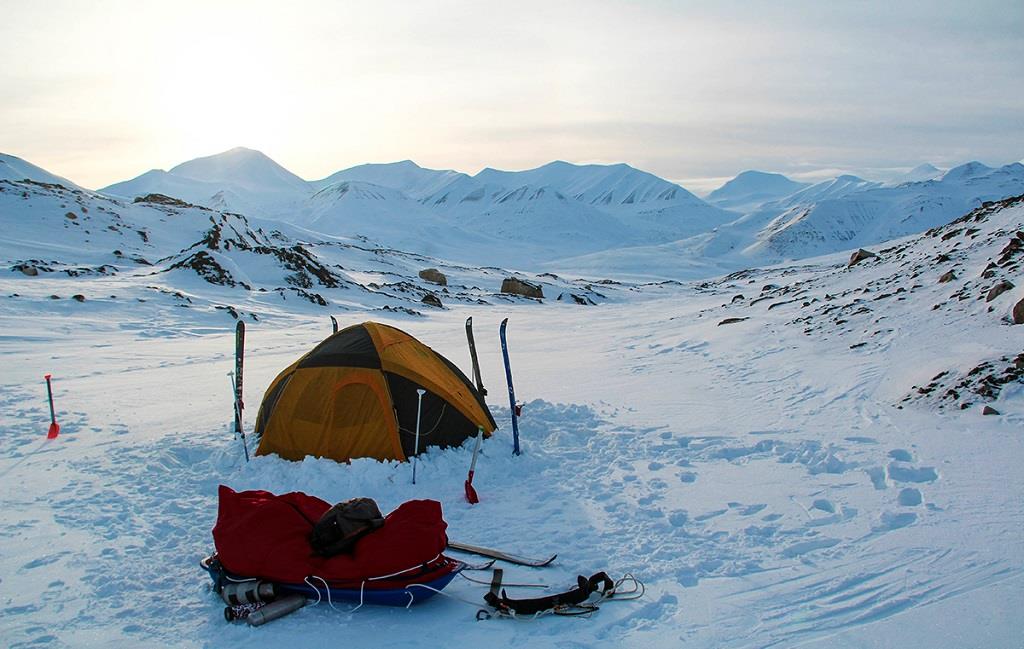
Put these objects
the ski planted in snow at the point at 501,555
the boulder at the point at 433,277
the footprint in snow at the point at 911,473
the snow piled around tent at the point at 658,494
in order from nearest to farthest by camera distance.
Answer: the snow piled around tent at the point at 658,494
the ski planted in snow at the point at 501,555
the footprint in snow at the point at 911,473
the boulder at the point at 433,277

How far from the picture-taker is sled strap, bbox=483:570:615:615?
16.5 feet

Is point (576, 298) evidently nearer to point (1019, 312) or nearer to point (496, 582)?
point (1019, 312)

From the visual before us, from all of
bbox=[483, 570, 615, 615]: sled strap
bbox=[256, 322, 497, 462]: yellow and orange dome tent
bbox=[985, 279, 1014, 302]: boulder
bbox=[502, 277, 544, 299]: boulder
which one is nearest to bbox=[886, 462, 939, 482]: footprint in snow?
bbox=[483, 570, 615, 615]: sled strap

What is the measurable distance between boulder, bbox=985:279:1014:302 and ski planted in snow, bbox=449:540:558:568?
10703 millimetres

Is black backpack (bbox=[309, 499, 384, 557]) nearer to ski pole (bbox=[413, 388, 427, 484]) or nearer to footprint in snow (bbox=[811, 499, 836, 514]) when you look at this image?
ski pole (bbox=[413, 388, 427, 484])

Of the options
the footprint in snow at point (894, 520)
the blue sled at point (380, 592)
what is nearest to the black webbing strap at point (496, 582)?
the blue sled at point (380, 592)

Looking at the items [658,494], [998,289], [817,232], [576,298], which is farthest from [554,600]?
[817,232]

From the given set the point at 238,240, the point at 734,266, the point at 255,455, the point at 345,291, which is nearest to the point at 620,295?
the point at 345,291

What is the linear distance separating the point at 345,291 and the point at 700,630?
39937 millimetres

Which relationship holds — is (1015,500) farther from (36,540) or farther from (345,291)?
(345,291)

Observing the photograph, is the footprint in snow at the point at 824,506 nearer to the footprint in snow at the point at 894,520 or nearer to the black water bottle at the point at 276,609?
the footprint in snow at the point at 894,520

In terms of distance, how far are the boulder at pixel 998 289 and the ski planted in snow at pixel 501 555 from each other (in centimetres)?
1070

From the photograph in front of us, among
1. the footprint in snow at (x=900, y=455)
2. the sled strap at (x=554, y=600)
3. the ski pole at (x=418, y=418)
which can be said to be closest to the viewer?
the sled strap at (x=554, y=600)

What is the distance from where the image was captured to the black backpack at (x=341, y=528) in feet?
17.4
